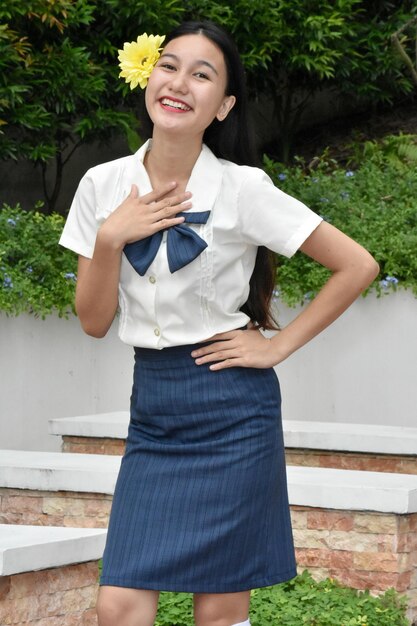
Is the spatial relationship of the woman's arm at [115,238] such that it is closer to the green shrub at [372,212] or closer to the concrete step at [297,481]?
the concrete step at [297,481]

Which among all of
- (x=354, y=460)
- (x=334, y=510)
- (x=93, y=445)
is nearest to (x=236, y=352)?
(x=334, y=510)

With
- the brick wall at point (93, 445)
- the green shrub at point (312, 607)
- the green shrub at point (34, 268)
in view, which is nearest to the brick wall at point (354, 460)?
the brick wall at point (93, 445)

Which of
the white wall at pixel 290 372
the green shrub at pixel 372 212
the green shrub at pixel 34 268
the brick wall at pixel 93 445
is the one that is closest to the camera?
the brick wall at pixel 93 445

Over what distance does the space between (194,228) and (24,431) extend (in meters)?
3.89

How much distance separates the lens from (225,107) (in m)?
3.03

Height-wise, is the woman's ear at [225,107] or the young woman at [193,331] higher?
the woman's ear at [225,107]

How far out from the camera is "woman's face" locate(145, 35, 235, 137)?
2.90 metres

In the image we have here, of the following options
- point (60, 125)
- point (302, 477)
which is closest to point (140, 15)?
point (60, 125)

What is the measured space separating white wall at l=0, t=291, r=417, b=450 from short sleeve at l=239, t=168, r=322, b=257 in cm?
373

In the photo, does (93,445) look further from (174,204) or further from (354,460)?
(174,204)

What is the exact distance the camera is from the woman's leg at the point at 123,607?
276 centimetres

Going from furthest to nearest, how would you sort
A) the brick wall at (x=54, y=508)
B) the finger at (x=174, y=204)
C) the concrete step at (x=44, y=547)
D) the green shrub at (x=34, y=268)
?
the green shrub at (x=34, y=268) < the brick wall at (x=54, y=508) < the concrete step at (x=44, y=547) < the finger at (x=174, y=204)

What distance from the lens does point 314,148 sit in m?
10.8

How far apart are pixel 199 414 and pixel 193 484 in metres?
0.16
